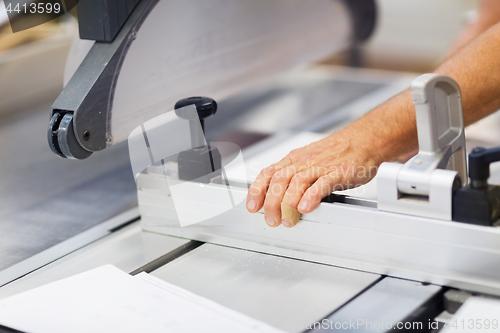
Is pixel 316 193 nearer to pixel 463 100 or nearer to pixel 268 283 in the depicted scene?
pixel 268 283

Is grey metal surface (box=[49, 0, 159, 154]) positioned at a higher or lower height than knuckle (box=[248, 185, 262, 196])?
higher

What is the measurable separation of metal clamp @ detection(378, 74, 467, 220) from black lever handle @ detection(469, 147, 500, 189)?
0.03 metres

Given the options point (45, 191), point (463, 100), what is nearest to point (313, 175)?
point (463, 100)

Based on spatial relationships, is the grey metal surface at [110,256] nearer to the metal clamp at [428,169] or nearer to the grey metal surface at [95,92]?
the grey metal surface at [95,92]

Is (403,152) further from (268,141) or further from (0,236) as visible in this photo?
(0,236)

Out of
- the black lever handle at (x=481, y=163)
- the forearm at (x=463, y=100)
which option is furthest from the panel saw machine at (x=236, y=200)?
the forearm at (x=463, y=100)

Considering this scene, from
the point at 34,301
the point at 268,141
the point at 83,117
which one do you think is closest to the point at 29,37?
the point at 268,141

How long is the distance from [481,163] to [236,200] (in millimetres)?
393

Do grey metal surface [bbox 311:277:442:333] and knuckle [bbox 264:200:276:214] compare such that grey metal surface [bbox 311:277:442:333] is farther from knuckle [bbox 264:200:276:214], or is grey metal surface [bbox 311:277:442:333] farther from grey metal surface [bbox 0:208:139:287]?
grey metal surface [bbox 0:208:139:287]

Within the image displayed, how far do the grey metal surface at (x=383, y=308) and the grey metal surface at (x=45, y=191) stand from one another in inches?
22.2

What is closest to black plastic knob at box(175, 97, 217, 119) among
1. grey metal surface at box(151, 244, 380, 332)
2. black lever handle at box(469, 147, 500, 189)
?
grey metal surface at box(151, 244, 380, 332)

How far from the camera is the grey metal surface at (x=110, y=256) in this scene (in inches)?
36.3

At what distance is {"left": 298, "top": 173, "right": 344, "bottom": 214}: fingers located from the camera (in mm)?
867

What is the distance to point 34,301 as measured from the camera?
82 centimetres
